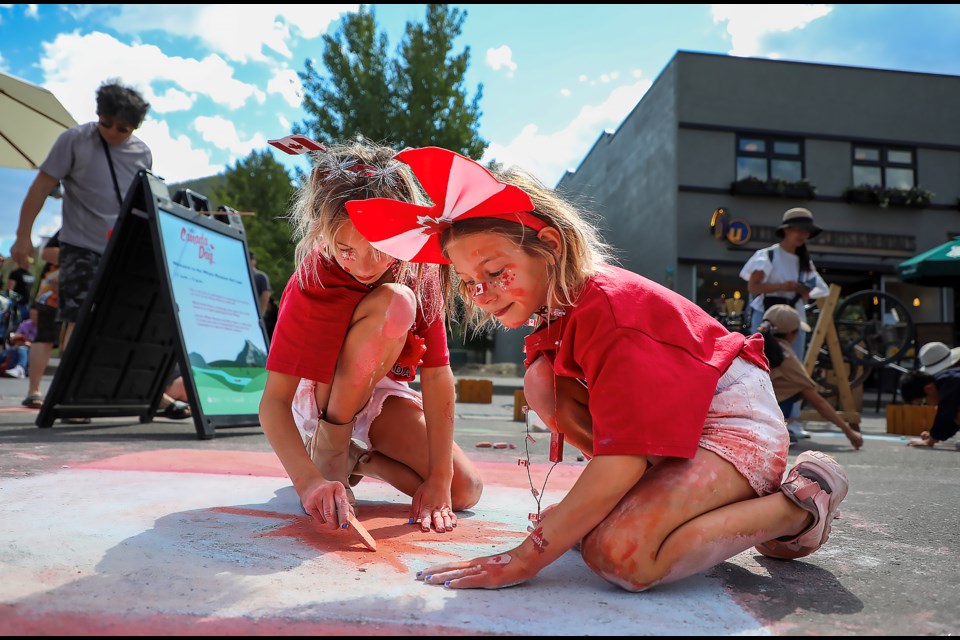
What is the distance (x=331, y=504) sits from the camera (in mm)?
1628

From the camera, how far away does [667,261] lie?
560 inches

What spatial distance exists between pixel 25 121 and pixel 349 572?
608cm

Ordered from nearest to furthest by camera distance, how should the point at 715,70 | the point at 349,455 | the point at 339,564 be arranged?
the point at 339,564 < the point at 349,455 < the point at 715,70

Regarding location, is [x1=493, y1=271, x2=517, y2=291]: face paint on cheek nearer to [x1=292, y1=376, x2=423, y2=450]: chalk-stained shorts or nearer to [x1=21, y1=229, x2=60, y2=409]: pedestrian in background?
[x1=292, y1=376, x2=423, y2=450]: chalk-stained shorts

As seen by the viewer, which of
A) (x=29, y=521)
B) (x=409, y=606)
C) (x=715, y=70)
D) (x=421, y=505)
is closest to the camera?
(x=409, y=606)

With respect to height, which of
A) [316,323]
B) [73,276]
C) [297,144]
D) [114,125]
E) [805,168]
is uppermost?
[805,168]

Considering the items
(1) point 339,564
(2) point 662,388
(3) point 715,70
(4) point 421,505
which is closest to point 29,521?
(1) point 339,564

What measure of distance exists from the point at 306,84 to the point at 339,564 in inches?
565

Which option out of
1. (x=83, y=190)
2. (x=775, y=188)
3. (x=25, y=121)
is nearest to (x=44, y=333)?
(x=83, y=190)

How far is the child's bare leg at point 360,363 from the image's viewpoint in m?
2.08

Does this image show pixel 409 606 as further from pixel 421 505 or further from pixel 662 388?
pixel 421 505

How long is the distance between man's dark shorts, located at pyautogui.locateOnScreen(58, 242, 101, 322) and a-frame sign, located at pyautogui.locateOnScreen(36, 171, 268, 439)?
38 cm

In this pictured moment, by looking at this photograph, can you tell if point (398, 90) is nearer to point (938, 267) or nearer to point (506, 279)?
point (938, 267)

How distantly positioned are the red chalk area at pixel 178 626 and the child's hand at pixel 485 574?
0.21 m
